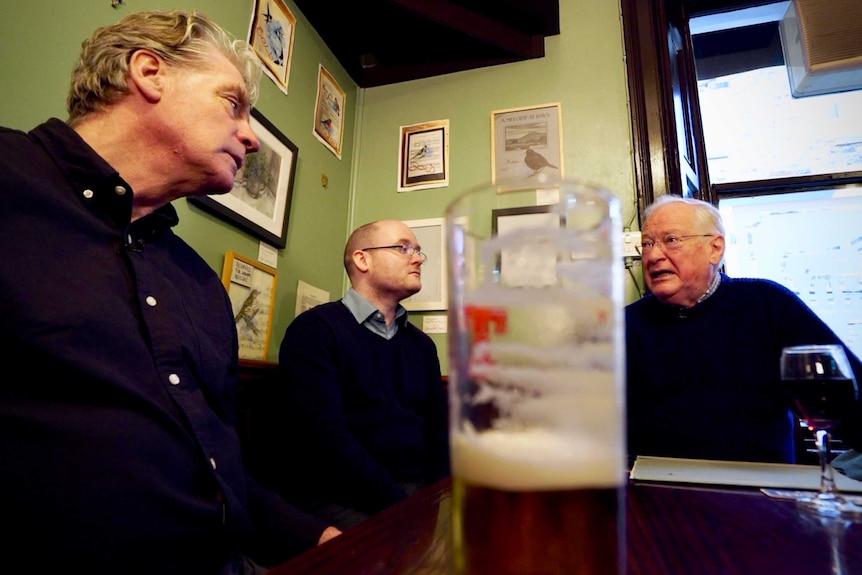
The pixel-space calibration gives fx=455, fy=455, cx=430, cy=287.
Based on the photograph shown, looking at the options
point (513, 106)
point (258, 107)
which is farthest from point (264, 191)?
point (513, 106)

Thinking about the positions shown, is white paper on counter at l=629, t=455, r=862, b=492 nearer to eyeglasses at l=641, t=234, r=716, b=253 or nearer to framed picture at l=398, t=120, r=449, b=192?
eyeglasses at l=641, t=234, r=716, b=253

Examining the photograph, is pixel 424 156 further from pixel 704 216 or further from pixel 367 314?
pixel 704 216

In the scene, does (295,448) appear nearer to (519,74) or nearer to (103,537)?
(103,537)

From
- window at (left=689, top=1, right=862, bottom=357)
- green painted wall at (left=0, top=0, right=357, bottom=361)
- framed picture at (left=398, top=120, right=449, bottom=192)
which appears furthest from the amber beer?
window at (left=689, top=1, right=862, bottom=357)

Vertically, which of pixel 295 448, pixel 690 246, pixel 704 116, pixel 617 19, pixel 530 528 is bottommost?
pixel 295 448

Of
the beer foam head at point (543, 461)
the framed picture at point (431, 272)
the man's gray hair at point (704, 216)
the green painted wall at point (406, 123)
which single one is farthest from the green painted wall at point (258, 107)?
the man's gray hair at point (704, 216)

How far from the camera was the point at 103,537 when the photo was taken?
1.96 ft

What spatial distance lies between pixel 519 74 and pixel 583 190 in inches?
96.6

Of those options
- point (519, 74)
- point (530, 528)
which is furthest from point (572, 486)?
point (519, 74)

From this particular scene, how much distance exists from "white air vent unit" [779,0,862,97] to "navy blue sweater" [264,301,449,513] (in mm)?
2428

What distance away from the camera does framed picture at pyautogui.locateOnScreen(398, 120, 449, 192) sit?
244 centimetres

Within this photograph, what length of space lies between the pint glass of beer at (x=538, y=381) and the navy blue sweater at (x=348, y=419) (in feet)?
3.61

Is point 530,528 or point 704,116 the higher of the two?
point 704,116

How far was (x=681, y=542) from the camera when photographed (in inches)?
17.3
